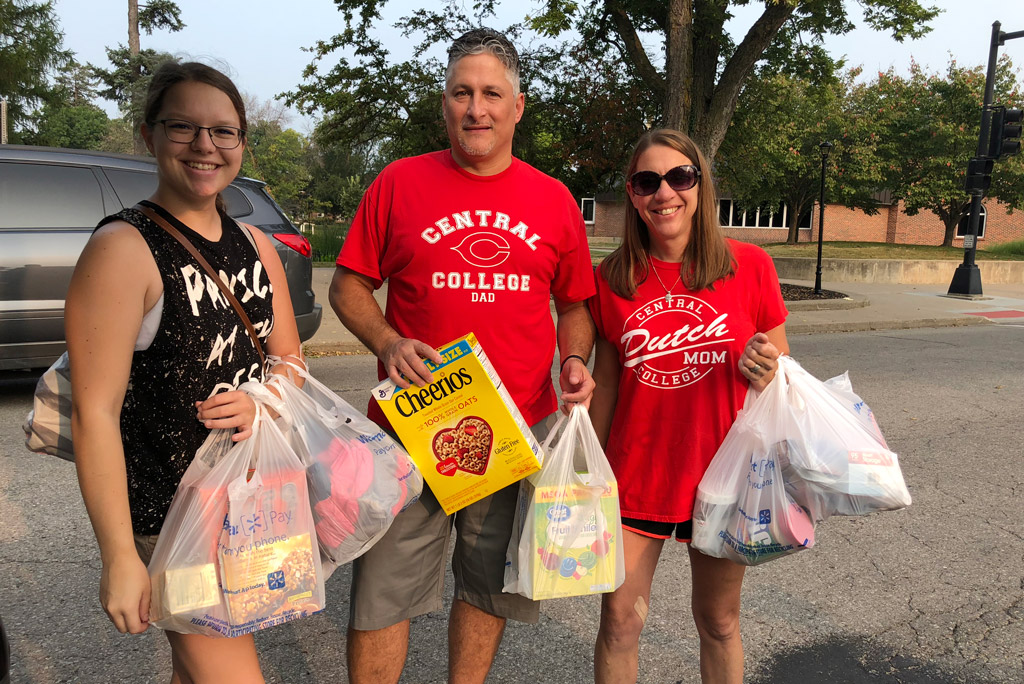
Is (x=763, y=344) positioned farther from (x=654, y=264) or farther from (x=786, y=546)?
(x=786, y=546)

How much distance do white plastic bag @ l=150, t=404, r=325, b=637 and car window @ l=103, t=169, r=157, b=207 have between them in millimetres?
5317

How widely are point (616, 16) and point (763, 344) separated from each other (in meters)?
12.9

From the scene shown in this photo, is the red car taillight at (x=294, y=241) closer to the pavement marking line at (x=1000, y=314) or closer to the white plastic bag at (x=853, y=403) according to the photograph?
the white plastic bag at (x=853, y=403)

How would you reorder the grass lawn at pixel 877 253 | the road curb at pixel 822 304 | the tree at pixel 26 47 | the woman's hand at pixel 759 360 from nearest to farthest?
1. the woman's hand at pixel 759 360
2. the road curb at pixel 822 304
3. the tree at pixel 26 47
4. the grass lawn at pixel 877 253

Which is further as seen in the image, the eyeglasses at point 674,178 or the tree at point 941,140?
the tree at point 941,140

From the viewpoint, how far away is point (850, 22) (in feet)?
43.0

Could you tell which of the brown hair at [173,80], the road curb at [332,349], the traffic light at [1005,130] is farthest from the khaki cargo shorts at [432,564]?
the traffic light at [1005,130]

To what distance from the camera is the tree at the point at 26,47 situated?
19.7 meters

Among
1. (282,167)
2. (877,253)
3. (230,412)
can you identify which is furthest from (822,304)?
(282,167)

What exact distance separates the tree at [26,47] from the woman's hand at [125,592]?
22557 millimetres

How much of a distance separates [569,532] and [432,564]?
47 centimetres

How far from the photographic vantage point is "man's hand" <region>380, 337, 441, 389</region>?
6.54 ft

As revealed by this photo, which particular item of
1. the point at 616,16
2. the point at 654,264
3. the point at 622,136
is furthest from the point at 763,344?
the point at 622,136

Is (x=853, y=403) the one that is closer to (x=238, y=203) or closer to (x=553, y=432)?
(x=553, y=432)
